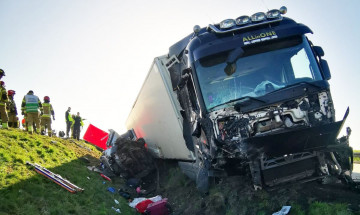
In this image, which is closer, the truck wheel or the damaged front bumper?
the damaged front bumper

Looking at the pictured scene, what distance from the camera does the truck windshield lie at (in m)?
5.03

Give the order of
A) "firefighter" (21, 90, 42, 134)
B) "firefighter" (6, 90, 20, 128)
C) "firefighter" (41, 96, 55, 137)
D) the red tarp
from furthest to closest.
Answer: the red tarp
"firefighter" (41, 96, 55, 137)
"firefighter" (6, 90, 20, 128)
"firefighter" (21, 90, 42, 134)

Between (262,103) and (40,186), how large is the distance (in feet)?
16.7

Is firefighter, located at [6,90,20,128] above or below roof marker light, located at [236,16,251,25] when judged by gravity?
below

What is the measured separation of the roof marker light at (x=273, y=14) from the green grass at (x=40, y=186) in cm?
536

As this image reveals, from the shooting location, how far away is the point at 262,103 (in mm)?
4641

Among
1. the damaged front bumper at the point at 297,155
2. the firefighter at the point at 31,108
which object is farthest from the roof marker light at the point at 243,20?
the firefighter at the point at 31,108

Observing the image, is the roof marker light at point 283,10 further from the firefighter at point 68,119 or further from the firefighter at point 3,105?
the firefighter at point 68,119

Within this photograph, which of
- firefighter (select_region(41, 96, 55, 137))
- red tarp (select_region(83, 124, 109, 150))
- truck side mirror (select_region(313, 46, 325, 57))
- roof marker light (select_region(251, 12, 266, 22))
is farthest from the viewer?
red tarp (select_region(83, 124, 109, 150))

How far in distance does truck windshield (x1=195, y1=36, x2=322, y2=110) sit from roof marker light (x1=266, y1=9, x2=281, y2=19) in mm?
558

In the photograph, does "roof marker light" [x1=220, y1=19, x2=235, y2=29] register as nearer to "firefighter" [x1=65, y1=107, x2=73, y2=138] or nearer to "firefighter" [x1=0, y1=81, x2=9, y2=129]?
"firefighter" [x1=0, y1=81, x2=9, y2=129]

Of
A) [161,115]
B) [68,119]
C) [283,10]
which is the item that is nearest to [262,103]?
[283,10]

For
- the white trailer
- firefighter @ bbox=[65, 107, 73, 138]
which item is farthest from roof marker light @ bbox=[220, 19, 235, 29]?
firefighter @ bbox=[65, 107, 73, 138]

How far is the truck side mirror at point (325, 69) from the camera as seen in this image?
5074 millimetres
